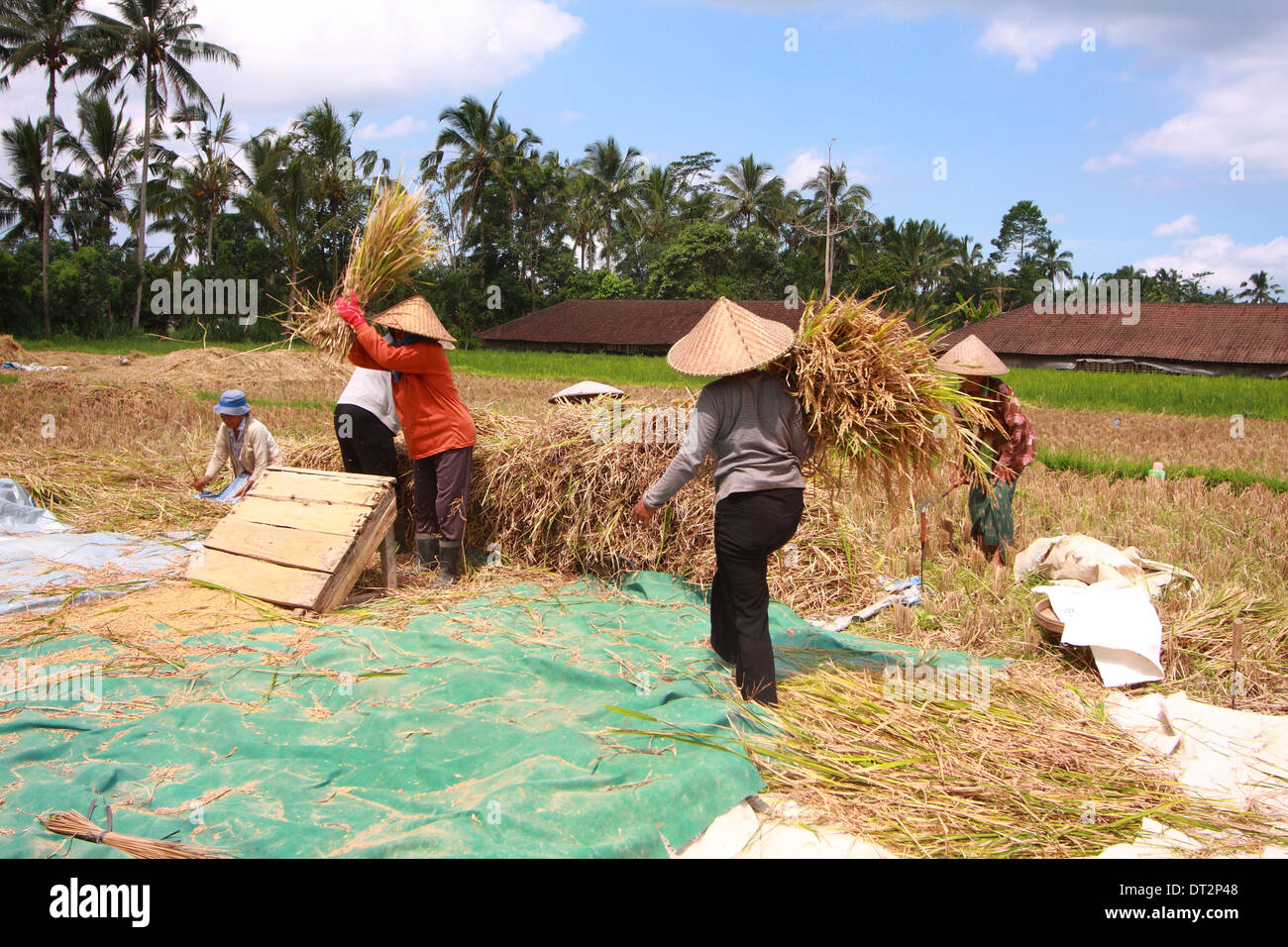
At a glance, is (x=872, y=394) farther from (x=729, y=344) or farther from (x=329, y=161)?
(x=329, y=161)

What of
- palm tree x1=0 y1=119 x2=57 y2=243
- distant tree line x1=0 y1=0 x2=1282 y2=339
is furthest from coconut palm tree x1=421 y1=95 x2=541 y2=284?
palm tree x1=0 y1=119 x2=57 y2=243

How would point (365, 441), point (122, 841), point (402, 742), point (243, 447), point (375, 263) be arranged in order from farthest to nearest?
point (243, 447)
point (365, 441)
point (375, 263)
point (402, 742)
point (122, 841)

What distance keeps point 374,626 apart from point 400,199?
101 inches

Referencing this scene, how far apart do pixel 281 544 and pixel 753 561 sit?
8.28ft

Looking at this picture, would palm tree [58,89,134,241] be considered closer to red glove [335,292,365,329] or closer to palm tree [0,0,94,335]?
palm tree [0,0,94,335]

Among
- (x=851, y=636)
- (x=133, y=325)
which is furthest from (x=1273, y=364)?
(x=133, y=325)

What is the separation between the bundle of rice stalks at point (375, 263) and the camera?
197 inches

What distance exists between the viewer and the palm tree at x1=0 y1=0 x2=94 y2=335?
91.7ft

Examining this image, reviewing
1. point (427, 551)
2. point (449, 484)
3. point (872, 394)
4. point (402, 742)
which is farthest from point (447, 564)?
point (872, 394)

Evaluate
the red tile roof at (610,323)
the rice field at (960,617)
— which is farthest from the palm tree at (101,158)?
the rice field at (960,617)

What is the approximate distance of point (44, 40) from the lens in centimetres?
2844

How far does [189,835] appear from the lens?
2.34m

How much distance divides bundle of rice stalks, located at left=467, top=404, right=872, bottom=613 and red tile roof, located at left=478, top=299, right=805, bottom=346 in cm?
2387

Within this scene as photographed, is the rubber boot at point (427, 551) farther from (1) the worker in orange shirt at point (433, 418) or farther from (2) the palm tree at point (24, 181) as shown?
(2) the palm tree at point (24, 181)
